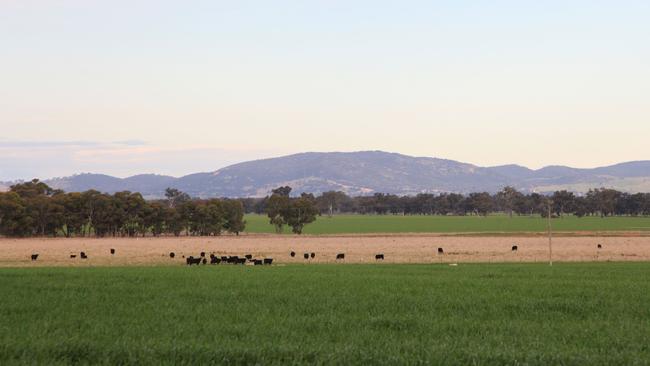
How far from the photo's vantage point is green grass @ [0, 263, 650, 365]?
1319cm

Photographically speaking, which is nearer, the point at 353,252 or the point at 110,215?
the point at 353,252

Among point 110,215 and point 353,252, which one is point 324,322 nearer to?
point 353,252

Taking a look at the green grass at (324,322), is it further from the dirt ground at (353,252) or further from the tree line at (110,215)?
the tree line at (110,215)

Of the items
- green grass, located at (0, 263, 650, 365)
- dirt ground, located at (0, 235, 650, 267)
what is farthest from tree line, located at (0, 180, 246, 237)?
green grass, located at (0, 263, 650, 365)

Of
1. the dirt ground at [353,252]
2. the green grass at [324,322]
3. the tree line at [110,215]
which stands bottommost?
the dirt ground at [353,252]

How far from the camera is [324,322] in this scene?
17766mm

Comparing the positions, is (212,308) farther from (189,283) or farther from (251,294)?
(189,283)

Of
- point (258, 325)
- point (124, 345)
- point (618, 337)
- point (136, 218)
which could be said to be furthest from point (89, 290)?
point (136, 218)

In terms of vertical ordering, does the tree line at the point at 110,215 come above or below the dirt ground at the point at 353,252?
above

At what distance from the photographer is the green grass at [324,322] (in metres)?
13.2

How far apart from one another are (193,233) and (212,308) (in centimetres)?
11774

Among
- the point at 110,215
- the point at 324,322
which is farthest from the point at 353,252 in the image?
the point at 110,215

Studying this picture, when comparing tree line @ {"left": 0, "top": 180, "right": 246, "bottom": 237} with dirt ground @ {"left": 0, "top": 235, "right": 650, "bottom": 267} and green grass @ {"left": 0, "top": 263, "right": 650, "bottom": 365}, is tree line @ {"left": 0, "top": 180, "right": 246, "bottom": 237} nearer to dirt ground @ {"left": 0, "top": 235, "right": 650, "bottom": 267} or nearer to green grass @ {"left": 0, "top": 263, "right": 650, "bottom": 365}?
dirt ground @ {"left": 0, "top": 235, "right": 650, "bottom": 267}

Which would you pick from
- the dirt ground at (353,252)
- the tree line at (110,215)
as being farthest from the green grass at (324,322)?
the tree line at (110,215)
